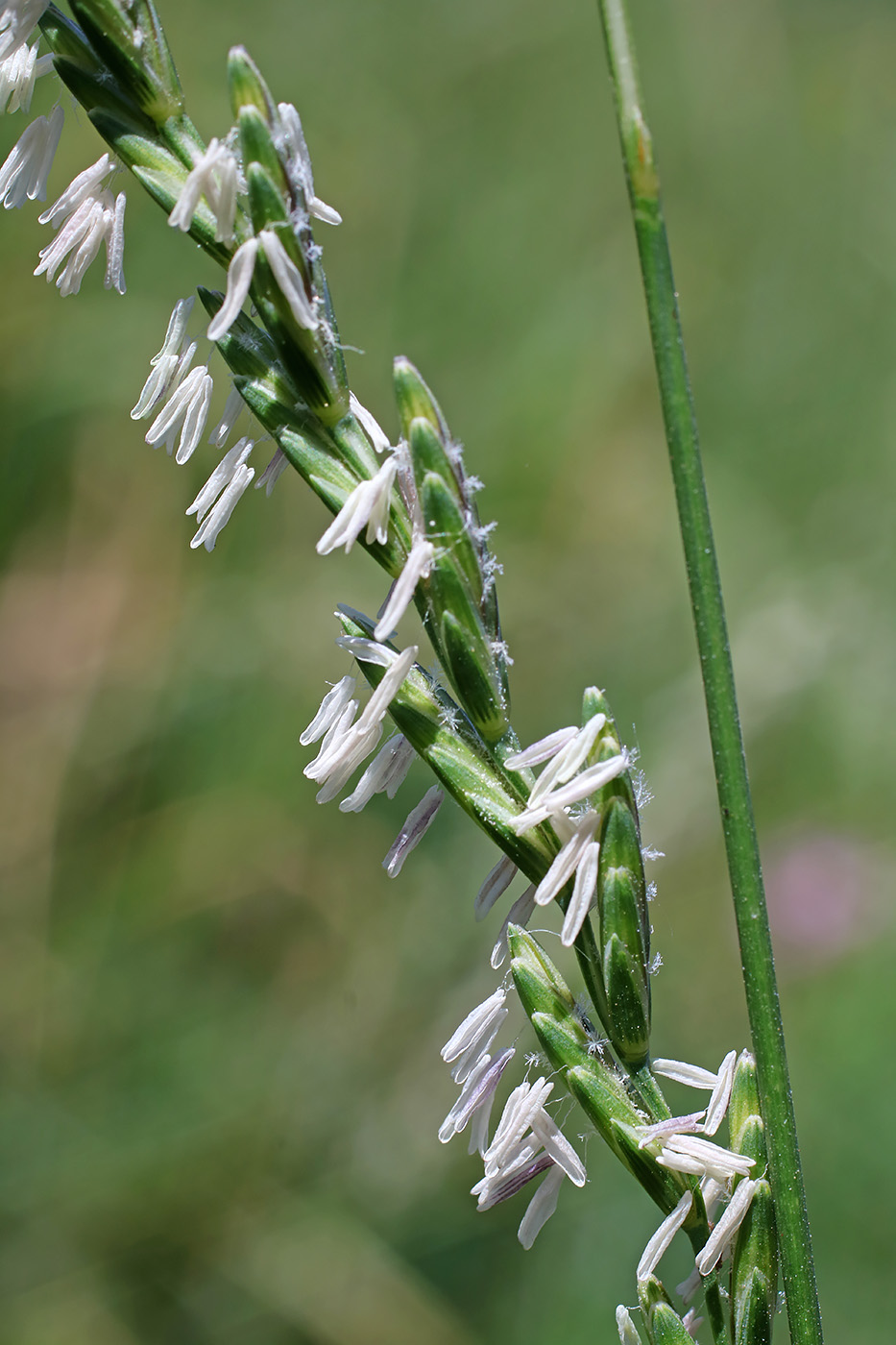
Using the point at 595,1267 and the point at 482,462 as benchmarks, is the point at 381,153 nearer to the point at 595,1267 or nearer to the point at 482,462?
the point at 482,462

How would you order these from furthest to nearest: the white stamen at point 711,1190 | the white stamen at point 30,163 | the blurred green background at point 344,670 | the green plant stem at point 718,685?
the blurred green background at point 344,670, the white stamen at point 30,163, the white stamen at point 711,1190, the green plant stem at point 718,685

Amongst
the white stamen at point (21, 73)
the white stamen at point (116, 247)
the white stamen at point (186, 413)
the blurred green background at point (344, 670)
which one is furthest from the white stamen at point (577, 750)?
the blurred green background at point (344, 670)

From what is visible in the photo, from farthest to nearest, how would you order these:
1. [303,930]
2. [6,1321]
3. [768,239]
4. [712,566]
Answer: [768,239] < [303,930] < [6,1321] < [712,566]

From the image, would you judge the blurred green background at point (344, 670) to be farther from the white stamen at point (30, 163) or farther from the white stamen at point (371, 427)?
the white stamen at point (30, 163)

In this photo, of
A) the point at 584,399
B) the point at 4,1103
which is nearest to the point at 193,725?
the point at 4,1103

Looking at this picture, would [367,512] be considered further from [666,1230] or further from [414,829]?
[666,1230]

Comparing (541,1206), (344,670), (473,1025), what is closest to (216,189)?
(473,1025)

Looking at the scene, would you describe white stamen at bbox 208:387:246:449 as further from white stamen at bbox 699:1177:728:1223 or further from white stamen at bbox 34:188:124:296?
white stamen at bbox 699:1177:728:1223
